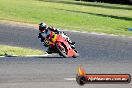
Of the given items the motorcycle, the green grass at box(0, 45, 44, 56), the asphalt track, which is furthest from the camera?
the green grass at box(0, 45, 44, 56)

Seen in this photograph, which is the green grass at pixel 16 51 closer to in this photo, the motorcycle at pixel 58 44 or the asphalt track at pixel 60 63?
the asphalt track at pixel 60 63

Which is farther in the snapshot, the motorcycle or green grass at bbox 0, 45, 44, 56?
green grass at bbox 0, 45, 44, 56

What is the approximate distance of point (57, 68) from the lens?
595 inches

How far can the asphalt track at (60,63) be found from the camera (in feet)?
41.9

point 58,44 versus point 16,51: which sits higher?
point 58,44

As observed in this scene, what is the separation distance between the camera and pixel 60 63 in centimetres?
1605

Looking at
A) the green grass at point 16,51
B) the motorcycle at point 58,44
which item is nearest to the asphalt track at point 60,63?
the motorcycle at point 58,44

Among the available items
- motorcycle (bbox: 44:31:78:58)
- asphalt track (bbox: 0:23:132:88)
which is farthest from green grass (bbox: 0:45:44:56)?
motorcycle (bbox: 44:31:78:58)

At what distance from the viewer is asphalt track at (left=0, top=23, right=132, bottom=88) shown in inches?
503

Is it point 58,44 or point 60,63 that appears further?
point 60,63

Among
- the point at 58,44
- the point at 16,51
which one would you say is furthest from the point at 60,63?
the point at 16,51

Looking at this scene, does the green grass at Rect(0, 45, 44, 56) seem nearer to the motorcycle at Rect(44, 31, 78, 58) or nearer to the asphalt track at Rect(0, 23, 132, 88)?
the asphalt track at Rect(0, 23, 132, 88)

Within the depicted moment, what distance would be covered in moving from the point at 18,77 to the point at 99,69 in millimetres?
3501

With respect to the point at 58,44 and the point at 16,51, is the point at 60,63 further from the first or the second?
the point at 16,51
